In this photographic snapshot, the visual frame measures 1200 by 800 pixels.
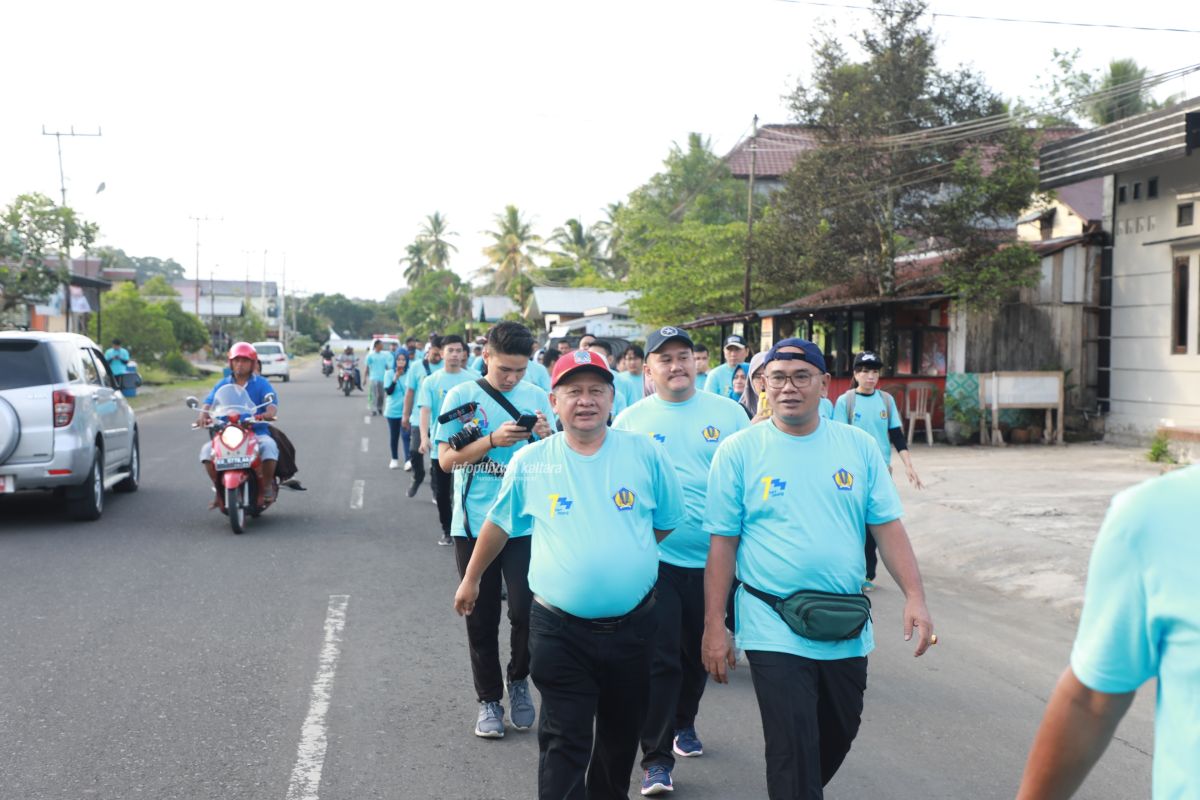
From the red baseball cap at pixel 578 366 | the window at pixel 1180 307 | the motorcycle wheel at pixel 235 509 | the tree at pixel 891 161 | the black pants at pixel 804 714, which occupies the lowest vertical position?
the motorcycle wheel at pixel 235 509

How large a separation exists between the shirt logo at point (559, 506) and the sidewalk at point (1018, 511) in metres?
6.17

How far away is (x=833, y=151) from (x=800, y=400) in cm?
2056

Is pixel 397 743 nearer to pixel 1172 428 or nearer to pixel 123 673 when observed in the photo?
pixel 123 673

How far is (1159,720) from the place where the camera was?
1880 mm

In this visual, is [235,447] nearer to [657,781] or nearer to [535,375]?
[535,375]

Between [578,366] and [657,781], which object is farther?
[657,781]

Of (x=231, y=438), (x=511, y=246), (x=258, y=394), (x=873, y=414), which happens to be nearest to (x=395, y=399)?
(x=258, y=394)

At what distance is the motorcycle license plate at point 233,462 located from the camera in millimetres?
10836

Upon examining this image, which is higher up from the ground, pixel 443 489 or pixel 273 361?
pixel 273 361

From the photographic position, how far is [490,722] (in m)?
5.53

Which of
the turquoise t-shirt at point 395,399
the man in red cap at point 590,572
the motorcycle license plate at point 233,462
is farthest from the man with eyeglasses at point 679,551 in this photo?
the turquoise t-shirt at point 395,399

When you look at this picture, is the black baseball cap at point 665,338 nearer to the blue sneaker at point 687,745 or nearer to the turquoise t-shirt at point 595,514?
the turquoise t-shirt at point 595,514

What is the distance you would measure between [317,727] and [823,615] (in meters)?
2.76

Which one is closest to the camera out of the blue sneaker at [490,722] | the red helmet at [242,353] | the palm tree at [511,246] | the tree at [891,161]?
the blue sneaker at [490,722]
